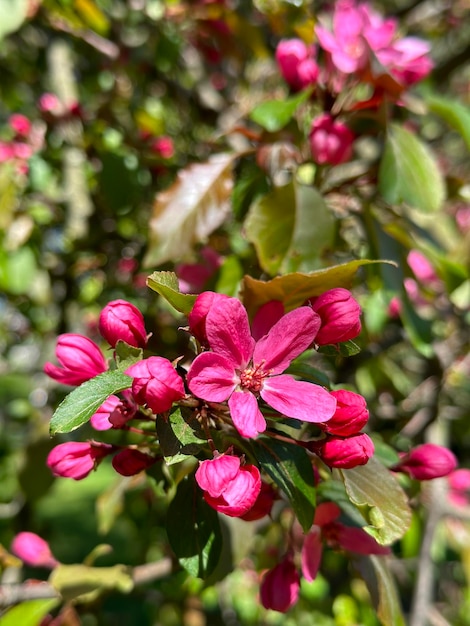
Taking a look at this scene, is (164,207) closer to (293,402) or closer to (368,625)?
(293,402)

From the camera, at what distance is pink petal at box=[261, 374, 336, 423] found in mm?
763

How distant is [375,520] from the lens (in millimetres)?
792

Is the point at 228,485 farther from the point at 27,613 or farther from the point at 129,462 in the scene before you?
the point at 27,613

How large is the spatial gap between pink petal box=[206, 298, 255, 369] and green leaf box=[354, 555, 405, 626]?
1.71ft

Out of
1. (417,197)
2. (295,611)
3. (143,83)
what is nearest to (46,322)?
(143,83)

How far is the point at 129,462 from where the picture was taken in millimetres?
847

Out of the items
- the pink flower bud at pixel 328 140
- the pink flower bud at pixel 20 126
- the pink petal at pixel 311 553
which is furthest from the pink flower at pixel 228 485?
the pink flower bud at pixel 20 126

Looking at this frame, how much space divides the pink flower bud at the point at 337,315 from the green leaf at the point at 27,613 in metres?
0.97

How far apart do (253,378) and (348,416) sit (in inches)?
5.7

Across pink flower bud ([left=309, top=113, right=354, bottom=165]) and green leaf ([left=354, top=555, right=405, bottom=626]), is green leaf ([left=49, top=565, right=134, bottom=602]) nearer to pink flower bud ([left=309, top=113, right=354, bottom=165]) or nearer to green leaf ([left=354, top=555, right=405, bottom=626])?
green leaf ([left=354, top=555, right=405, bottom=626])

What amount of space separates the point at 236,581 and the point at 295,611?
1.65ft

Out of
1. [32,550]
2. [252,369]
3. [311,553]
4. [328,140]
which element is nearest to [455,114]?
[328,140]

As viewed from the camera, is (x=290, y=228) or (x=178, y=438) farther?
(x=290, y=228)

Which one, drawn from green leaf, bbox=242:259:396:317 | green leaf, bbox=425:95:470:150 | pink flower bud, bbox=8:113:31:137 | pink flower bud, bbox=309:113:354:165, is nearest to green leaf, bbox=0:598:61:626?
green leaf, bbox=242:259:396:317
